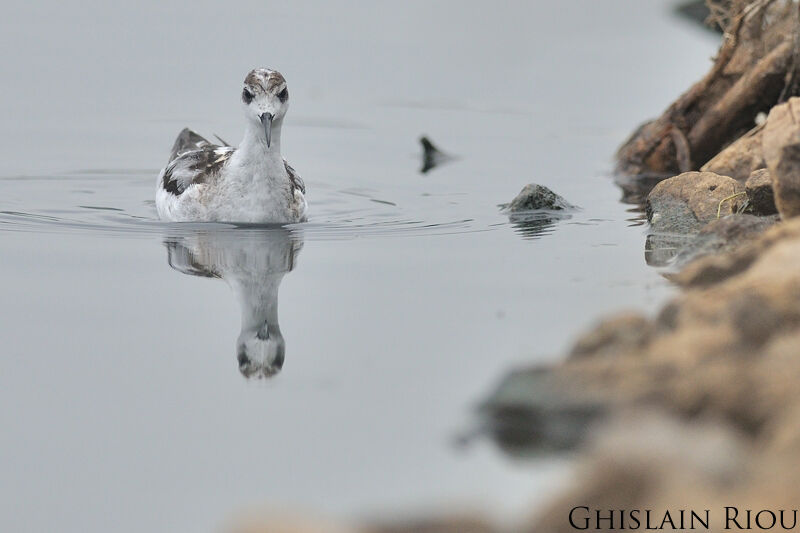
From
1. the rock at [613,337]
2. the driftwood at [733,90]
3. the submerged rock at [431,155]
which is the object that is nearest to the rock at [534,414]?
the rock at [613,337]

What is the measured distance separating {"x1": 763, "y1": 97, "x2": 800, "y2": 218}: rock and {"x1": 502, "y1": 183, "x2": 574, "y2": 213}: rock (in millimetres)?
3160

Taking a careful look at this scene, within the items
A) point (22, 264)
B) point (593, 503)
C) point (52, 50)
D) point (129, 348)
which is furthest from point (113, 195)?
point (593, 503)

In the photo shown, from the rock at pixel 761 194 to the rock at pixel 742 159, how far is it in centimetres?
170

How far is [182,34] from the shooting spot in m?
21.9

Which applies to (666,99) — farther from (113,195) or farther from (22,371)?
(22,371)

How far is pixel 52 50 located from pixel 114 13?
266 centimetres

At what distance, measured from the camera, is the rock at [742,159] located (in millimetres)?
12703

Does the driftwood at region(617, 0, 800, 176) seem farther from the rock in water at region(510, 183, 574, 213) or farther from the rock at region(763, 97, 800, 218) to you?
→ the rock at region(763, 97, 800, 218)

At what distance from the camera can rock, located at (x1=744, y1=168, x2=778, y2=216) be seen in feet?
35.4

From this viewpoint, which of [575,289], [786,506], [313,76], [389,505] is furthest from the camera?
[313,76]

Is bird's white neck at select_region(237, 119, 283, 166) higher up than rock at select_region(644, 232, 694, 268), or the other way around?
bird's white neck at select_region(237, 119, 283, 166)

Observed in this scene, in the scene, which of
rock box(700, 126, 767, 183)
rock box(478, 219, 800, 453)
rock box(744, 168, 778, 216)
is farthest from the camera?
rock box(700, 126, 767, 183)

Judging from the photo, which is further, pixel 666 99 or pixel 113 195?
pixel 666 99

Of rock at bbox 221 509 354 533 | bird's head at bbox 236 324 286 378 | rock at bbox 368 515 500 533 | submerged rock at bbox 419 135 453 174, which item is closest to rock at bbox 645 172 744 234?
submerged rock at bbox 419 135 453 174
